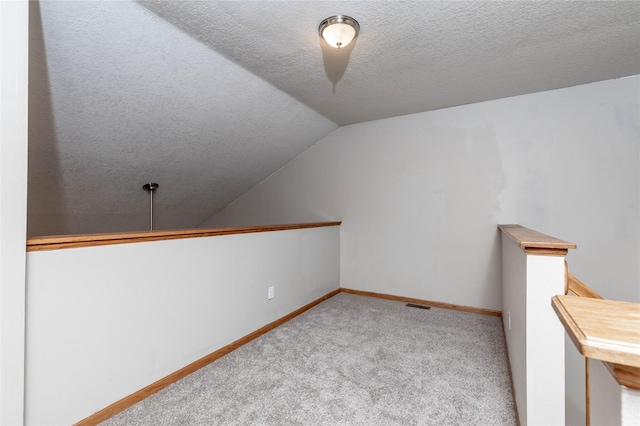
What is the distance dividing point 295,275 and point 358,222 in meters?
1.14

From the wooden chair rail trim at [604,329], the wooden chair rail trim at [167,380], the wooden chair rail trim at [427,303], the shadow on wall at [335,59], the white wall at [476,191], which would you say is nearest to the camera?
the wooden chair rail trim at [604,329]

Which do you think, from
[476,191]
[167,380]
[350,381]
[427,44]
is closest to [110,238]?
[167,380]

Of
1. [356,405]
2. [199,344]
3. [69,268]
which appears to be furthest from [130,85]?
[356,405]

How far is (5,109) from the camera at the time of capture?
1.14 metres

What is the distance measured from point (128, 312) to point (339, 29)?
1.99m

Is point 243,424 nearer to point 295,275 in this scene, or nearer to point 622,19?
point 295,275

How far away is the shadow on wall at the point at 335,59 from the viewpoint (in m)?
2.04

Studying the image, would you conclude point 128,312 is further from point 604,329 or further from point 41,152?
point 604,329

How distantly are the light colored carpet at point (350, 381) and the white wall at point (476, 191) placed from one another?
60 centimetres

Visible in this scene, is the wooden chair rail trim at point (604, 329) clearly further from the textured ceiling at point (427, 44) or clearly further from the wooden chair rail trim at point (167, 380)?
the wooden chair rail trim at point (167, 380)

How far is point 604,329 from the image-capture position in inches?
17.5

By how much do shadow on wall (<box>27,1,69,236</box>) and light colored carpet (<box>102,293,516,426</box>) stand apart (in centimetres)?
187

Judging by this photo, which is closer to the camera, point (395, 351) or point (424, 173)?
point (395, 351)

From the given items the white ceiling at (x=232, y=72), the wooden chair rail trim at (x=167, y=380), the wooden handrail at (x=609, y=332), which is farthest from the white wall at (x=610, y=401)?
the wooden chair rail trim at (x=167, y=380)
